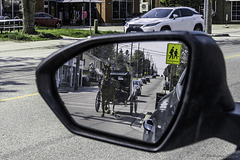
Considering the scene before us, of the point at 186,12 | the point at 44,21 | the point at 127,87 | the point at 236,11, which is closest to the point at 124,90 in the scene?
the point at 127,87

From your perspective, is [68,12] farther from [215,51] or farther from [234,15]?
[215,51]

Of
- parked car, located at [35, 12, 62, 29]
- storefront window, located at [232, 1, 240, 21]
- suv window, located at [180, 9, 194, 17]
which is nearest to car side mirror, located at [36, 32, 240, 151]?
suv window, located at [180, 9, 194, 17]

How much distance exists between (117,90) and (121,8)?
48657mm

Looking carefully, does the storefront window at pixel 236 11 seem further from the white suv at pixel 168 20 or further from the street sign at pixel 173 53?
the street sign at pixel 173 53

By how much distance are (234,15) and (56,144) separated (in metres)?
46.0

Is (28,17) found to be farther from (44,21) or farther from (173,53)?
(173,53)

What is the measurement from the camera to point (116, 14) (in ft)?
160

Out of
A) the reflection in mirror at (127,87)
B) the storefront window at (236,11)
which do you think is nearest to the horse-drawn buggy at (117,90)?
the reflection in mirror at (127,87)

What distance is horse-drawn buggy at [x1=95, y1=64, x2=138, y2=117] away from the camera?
4.94 ft

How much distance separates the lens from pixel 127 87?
1.52 metres

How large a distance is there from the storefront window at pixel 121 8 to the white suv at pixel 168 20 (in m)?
28.4

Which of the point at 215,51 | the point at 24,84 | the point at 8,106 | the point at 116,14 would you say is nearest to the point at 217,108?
the point at 215,51

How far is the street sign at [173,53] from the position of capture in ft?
4.53

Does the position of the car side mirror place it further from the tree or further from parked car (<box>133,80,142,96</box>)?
the tree
